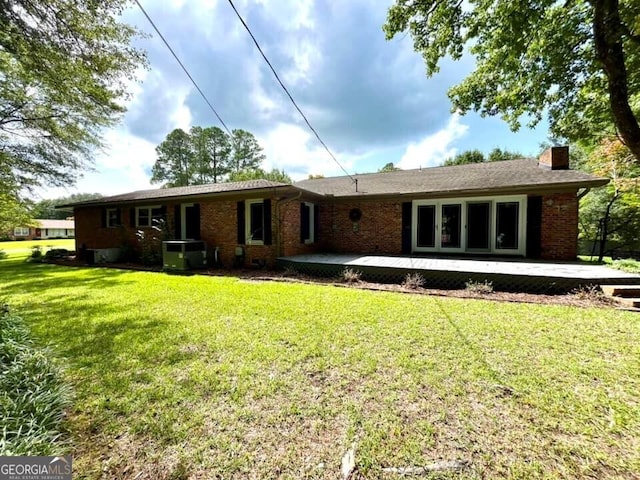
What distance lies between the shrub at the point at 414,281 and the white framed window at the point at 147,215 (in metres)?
10.5

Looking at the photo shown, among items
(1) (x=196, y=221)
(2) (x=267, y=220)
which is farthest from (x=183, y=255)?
(2) (x=267, y=220)

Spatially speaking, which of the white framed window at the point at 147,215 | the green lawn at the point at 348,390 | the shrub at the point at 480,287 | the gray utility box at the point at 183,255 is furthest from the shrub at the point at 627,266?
the white framed window at the point at 147,215

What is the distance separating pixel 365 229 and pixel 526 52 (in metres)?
6.85

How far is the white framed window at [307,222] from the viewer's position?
10688mm

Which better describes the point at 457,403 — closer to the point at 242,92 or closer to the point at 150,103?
the point at 242,92

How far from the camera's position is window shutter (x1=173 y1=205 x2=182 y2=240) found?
11.4 meters

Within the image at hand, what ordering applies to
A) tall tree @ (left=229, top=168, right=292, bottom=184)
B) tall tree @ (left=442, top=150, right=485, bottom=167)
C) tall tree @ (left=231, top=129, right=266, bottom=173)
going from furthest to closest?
tall tree @ (left=231, top=129, right=266, bottom=173) → tall tree @ (left=229, top=168, right=292, bottom=184) → tall tree @ (left=442, top=150, right=485, bottom=167)

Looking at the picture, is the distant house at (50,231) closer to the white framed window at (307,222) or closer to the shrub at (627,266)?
the white framed window at (307,222)

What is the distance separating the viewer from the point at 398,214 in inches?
413

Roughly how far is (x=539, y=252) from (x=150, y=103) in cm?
1322

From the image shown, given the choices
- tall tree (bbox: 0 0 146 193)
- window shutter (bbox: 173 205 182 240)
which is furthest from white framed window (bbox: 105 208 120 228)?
window shutter (bbox: 173 205 182 240)

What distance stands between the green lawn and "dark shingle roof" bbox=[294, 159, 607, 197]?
179 inches

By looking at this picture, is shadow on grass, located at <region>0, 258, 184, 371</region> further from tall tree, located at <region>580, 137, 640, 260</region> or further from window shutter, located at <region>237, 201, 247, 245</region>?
tall tree, located at <region>580, 137, 640, 260</region>

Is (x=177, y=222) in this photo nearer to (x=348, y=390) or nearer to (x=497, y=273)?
(x=348, y=390)
